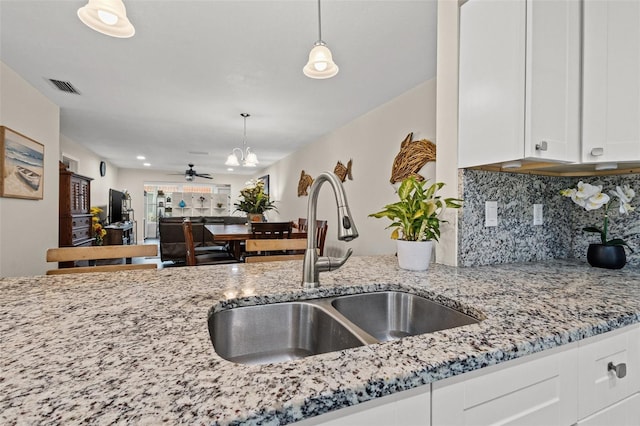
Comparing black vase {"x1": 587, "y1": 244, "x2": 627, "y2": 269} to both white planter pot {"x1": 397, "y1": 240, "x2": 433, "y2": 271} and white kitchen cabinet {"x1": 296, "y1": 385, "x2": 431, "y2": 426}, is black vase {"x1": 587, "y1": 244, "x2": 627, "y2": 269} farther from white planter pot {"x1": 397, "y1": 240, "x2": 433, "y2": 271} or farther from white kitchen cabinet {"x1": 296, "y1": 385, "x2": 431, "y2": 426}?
white kitchen cabinet {"x1": 296, "y1": 385, "x2": 431, "y2": 426}

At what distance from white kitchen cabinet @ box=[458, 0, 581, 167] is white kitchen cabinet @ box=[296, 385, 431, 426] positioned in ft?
3.27

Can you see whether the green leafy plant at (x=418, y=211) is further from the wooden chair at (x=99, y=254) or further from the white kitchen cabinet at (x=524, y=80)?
the wooden chair at (x=99, y=254)

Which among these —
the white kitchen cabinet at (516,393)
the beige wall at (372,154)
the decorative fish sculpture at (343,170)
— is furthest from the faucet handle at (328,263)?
the decorative fish sculpture at (343,170)

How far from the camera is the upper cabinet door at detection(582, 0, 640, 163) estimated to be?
1.18 m

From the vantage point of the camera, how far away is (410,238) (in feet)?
4.47

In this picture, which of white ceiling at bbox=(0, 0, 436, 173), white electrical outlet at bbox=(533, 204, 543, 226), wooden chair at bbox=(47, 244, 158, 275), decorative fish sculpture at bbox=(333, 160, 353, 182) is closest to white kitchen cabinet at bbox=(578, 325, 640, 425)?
white electrical outlet at bbox=(533, 204, 543, 226)

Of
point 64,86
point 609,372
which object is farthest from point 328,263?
point 64,86

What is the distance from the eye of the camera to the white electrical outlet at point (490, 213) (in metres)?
1.42

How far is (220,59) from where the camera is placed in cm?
246

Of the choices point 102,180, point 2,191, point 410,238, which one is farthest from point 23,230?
point 102,180

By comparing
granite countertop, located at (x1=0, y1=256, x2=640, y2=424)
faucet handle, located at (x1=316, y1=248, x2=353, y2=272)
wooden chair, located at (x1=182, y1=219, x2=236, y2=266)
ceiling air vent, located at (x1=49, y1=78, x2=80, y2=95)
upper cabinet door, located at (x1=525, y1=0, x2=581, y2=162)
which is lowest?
wooden chair, located at (x1=182, y1=219, x2=236, y2=266)

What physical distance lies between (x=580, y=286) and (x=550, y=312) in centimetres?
42

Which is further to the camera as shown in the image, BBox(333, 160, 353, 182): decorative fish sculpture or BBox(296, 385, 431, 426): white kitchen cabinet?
BBox(333, 160, 353, 182): decorative fish sculpture

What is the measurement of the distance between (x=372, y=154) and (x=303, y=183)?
2355 mm
